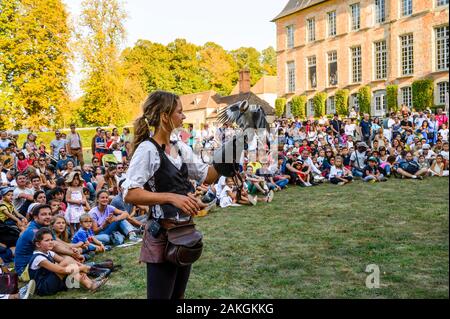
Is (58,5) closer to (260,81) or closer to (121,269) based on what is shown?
(121,269)

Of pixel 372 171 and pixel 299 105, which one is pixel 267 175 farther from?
pixel 299 105

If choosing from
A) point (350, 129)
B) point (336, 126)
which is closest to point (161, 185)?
point (350, 129)

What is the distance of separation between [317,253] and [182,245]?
352 cm

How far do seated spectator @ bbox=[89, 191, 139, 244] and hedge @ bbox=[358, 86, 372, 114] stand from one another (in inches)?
1005

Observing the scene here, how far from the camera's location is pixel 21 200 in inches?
295

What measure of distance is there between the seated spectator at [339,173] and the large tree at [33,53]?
9.19 meters

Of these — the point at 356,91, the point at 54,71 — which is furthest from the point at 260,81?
the point at 54,71

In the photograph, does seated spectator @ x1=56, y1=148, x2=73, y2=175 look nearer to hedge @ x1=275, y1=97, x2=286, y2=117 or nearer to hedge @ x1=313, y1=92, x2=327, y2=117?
hedge @ x1=313, y1=92, x2=327, y2=117

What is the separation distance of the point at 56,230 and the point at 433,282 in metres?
4.54

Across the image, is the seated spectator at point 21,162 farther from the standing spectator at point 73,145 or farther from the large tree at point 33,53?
the large tree at point 33,53

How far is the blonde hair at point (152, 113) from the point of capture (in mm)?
2418

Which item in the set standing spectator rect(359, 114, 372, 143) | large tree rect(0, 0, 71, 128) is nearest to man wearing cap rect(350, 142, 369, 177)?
standing spectator rect(359, 114, 372, 143)

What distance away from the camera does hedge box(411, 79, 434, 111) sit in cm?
2486

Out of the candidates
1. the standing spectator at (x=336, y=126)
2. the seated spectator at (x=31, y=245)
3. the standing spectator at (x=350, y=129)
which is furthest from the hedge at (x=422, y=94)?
the seated spectator at (x=31, y=245)
